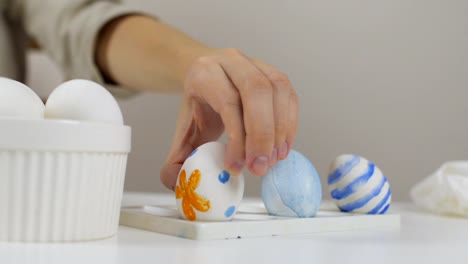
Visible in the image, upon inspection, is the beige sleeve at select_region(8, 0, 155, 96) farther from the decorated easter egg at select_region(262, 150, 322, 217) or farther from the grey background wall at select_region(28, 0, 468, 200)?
the decorated easter egg at select_region(262, 150, 322, 217)

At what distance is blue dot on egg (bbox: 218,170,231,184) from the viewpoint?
649 mm

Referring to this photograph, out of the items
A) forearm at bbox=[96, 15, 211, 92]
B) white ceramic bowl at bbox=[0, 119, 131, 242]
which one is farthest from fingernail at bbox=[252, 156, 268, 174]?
forearm at bbox=[96, 15, 211, 92]

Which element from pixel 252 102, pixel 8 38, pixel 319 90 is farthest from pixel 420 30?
pixel 252 102

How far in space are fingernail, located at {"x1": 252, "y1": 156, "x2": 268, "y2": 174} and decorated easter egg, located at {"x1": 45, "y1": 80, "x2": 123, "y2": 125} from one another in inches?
6.2

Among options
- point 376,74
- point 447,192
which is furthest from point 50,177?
point 376,74

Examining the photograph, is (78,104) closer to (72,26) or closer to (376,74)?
(72,26)

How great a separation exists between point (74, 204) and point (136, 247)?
0.23 feet

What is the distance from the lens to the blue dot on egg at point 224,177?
649 millimetres

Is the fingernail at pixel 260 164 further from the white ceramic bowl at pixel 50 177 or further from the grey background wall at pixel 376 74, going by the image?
the grey background wall at pixel 376 74

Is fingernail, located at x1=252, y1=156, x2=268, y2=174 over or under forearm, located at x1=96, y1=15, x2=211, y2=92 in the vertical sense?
over

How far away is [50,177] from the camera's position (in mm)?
550

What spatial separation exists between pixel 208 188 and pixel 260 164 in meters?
0.06

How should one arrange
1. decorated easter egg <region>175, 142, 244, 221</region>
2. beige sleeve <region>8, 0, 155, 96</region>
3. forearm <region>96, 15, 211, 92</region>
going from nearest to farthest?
decorated easter egg <region>175, 142, 244, 221</region>, forearm <region>96, 15, 211, 92</region>, beige sleeve <region>8, 0, 155, 96</region>

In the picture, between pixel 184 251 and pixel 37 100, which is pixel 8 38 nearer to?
pixel 37 100
